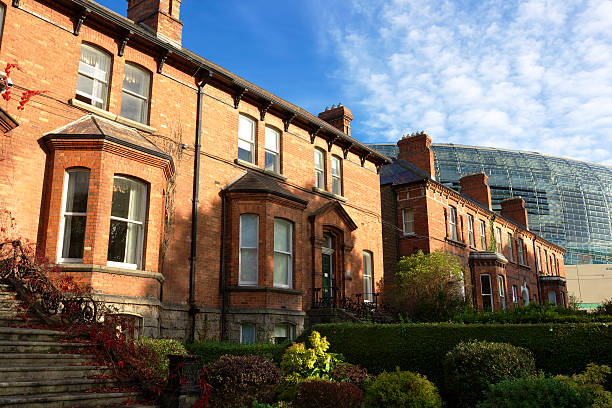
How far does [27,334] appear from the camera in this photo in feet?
27.7

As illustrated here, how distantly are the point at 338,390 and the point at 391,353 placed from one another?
3.32 meters

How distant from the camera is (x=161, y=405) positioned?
8.12 meters

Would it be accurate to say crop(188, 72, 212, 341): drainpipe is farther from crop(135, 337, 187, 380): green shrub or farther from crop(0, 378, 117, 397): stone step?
crop(0, 378, 117, 397): stone step

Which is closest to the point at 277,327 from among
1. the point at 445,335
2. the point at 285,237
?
the point at 285,237

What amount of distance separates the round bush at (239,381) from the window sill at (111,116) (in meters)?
7.52

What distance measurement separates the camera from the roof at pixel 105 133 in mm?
12117

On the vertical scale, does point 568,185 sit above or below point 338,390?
above

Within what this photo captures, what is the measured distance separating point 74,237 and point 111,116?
143 inches

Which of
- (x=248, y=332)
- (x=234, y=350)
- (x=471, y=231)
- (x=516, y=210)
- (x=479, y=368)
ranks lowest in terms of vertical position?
(x=479, y=368)

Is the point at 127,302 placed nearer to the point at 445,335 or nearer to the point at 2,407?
the point at 2,407

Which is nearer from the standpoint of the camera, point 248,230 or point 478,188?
point 248,230

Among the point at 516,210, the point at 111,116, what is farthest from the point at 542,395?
the point at 516,210

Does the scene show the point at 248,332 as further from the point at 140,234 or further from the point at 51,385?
the point at 51,385

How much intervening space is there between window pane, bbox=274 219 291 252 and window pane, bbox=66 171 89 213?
6.71 meters
